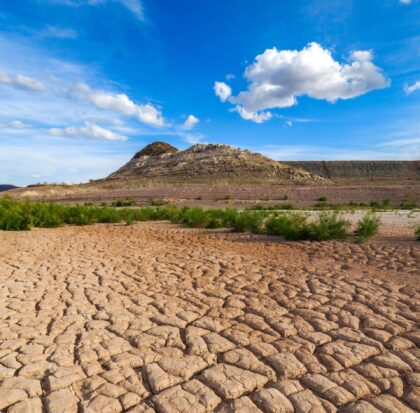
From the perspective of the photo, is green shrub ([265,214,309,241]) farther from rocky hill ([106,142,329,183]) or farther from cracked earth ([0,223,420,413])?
rocky hill ([106,142,329,183])

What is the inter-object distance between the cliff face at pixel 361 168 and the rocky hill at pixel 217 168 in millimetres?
20034

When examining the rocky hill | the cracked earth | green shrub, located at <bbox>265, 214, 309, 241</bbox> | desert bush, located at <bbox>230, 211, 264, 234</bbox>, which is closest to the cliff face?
the rocky hill

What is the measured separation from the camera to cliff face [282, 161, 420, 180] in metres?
67.1

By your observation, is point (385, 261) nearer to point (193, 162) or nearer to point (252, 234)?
point (252, 234)

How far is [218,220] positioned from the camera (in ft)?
43.0

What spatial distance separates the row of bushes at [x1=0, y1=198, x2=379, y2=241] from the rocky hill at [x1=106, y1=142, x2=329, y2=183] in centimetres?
2963

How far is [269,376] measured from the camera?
120 inches

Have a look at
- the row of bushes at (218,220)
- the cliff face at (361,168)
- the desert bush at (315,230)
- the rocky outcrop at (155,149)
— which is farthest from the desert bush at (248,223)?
the rocky outcrop at (155,149)

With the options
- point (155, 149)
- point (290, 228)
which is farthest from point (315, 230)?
point (155, 149)

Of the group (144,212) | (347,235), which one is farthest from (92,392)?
(144,212)

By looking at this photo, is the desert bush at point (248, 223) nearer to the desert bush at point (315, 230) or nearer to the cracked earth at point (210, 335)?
the desert bush at point (315, 230)

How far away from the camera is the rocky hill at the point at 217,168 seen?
152ft

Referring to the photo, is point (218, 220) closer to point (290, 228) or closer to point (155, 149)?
point (290, 228)

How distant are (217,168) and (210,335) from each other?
46073mm
